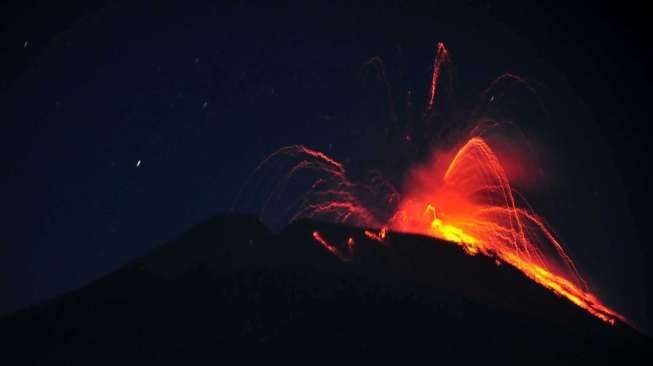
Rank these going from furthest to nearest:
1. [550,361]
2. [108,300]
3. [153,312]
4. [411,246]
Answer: [411,246], [108,300], [153,312], [550,361]

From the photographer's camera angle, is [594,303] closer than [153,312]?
No

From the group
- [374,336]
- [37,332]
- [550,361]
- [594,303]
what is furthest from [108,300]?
[594,303]

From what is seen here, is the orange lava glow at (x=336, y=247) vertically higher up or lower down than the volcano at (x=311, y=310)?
Result: higher up

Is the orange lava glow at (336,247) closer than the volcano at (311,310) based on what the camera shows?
No

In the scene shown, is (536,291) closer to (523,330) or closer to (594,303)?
(594,303)

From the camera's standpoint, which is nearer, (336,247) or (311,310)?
(311,310)

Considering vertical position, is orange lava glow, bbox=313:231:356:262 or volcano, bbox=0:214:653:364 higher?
orange lava glow, bbox=313:231:356:262

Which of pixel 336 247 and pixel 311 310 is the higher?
pixel 336 247

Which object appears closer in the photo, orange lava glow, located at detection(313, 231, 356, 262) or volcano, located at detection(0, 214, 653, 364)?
volcano, located at detection(0, 214, 653, 364)
